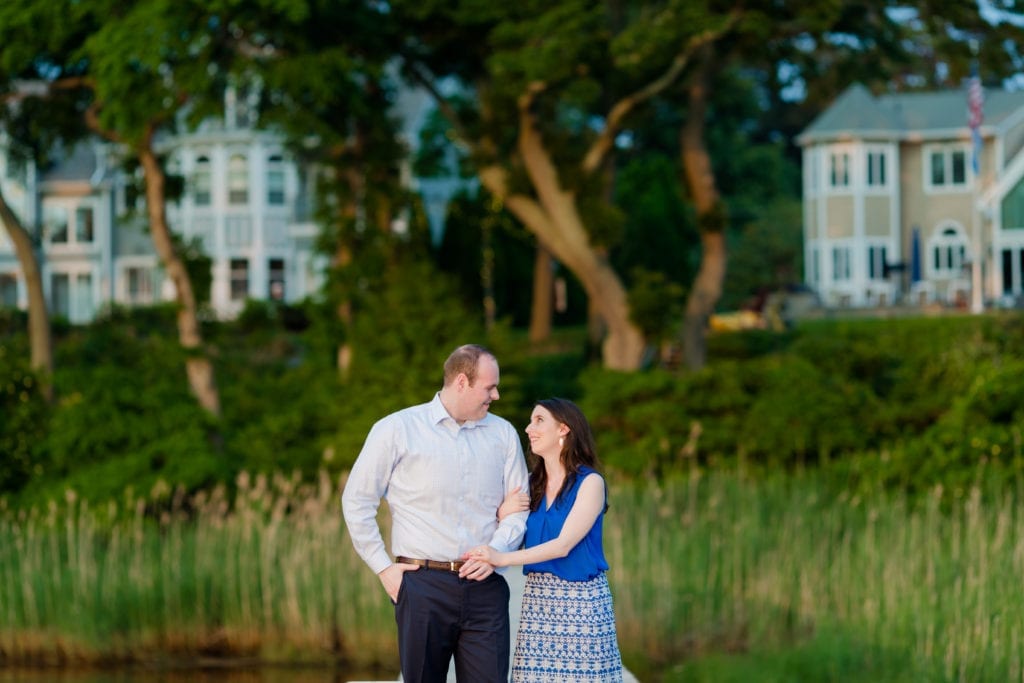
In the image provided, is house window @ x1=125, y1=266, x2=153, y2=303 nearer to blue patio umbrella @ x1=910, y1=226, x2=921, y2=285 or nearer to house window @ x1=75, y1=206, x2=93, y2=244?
house window @ x1=75, y1=206, x2=93, y2=244

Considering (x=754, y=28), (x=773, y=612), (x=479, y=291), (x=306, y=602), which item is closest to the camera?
(x=773, y=612)

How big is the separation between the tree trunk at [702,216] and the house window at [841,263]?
91.3 feet

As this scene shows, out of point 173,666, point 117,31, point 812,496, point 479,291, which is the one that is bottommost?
point 173,666

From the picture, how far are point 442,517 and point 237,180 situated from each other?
43908 mm

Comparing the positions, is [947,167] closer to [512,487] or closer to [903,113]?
[903,113]

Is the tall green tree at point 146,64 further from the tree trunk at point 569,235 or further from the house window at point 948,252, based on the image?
the house window at point 948,252

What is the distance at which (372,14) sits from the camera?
Answer: 2267 cm

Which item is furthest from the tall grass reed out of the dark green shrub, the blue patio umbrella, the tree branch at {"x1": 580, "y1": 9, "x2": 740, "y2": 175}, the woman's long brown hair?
the blue patio umbrella

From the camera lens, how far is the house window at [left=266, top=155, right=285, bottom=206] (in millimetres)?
49219

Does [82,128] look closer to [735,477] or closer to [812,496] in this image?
[735,477]

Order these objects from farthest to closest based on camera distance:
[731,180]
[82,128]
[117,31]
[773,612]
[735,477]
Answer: [731,180], [82,128], [117,31], [735,477], [773,612]

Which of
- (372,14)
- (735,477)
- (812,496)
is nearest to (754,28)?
(372,14)

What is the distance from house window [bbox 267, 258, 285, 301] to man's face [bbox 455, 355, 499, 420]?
43.7 metres

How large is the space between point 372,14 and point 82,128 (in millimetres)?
4710
